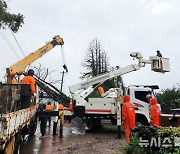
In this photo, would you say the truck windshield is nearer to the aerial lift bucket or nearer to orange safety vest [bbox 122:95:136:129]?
the aerial lift bucket

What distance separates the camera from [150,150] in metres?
6.28

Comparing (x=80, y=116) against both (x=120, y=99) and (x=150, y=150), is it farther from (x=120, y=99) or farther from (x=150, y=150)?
(x=150, y=150)

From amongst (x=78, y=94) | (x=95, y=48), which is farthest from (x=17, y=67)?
(x=95, y=48)

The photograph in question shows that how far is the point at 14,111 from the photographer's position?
843cm

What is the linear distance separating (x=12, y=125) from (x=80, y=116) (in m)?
10.5

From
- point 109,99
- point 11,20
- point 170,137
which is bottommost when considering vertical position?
point 170,137

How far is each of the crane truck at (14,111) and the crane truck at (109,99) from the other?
2914 mm

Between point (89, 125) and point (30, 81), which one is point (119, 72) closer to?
point (89, 125)

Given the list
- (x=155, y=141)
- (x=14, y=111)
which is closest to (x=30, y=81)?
(x=14, y=111)

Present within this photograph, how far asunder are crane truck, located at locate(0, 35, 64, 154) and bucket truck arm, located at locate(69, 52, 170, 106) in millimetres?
2744

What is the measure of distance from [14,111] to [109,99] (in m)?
8.17

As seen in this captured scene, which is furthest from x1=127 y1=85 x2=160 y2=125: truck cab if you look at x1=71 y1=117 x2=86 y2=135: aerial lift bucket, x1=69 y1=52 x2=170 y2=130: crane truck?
x1=71 y1=117 x2=86 y2=135: aerial lift bucket

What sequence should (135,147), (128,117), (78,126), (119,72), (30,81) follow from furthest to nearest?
(119,72), (78,126), (30,81), (128,117), (135,147)
